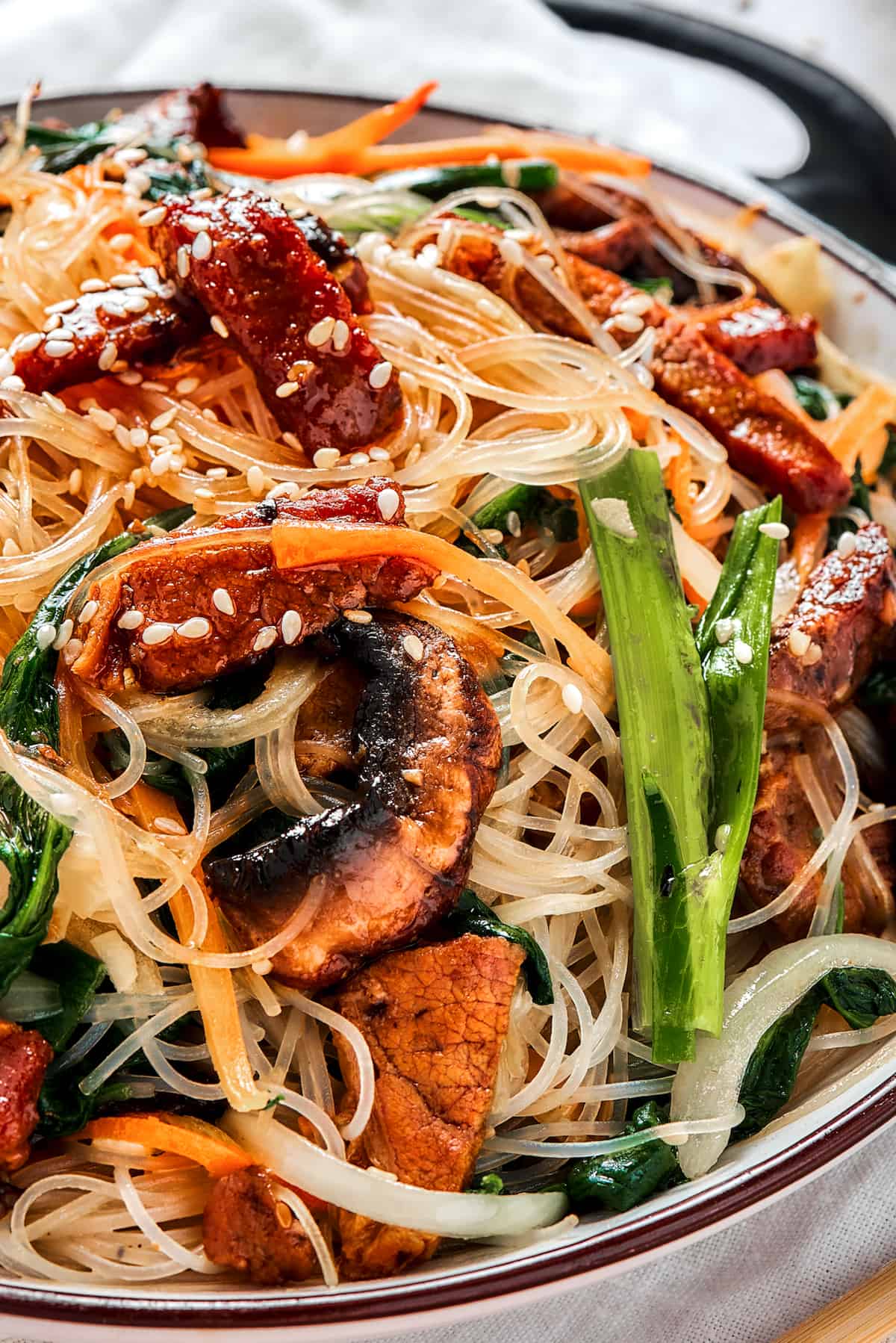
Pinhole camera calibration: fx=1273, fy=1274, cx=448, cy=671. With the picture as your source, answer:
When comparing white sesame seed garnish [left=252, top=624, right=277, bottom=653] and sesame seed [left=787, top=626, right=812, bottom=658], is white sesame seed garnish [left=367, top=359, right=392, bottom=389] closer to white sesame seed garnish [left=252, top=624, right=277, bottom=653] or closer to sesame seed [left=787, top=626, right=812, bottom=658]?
white sesame seed garnish [left=252, top=624, right=277, bottom=653]

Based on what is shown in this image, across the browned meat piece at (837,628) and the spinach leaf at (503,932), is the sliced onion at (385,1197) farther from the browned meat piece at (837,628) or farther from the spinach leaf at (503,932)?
the browned meat piece at (837,628)

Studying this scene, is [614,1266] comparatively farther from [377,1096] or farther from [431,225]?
[431,225]

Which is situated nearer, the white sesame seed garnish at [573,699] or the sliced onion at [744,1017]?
the sliced onion at [744,1017]

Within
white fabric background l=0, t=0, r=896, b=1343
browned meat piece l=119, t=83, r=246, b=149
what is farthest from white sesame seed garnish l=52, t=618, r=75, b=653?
white fabric background l=0, t=0, r=896, b=1343

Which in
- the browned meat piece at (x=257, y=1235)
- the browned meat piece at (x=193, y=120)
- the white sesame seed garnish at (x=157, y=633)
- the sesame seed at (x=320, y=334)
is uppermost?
the sesame seed at (x=320, y=334)

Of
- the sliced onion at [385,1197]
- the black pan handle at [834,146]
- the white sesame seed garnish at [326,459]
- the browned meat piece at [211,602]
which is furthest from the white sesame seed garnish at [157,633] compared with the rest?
the black pan handle at [834,146]

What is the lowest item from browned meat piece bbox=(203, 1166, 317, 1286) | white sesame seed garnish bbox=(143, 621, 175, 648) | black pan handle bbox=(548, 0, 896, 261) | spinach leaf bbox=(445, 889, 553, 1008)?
browned meat piece bbox=(203, 1166, 317, 1286)

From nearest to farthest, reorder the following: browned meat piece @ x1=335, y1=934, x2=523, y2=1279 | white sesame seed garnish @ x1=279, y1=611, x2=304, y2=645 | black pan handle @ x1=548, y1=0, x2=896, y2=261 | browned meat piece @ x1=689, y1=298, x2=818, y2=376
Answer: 1. browned meat piece @ x1=335, y1=934, x2=523, y2=1279
2. white sesame seed garnish @ x1=279, y1=611, x2=304, y2=645
3. browned meat piece @ x1=689, y1=298, x2=818, y2=376
4. black pan handle @ x1=548, y1=0, x2=896, y2=261
